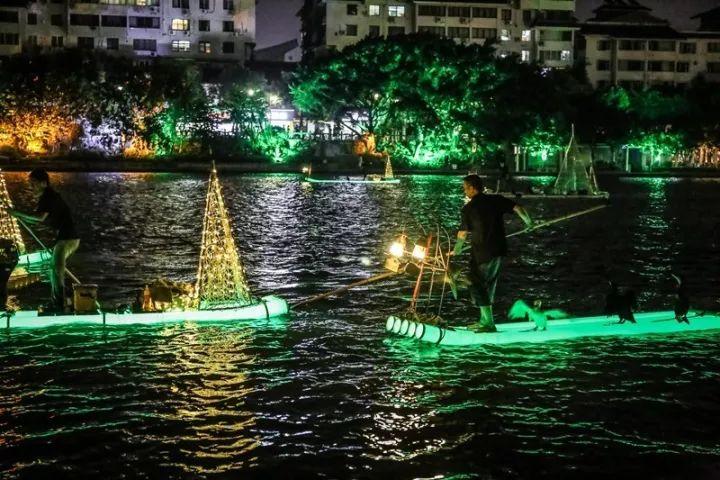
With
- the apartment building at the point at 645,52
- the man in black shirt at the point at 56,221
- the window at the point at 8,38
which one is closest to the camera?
the man in black shirt at the point at 56,221

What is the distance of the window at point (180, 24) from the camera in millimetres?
95312

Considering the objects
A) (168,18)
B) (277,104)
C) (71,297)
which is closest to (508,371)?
(71,297)

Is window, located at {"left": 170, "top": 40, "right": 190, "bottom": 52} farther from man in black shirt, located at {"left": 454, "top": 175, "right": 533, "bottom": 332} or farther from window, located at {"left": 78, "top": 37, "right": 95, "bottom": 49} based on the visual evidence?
man in black shirt, located at {"left": 454, "top": 175, "right": 533, "bottom": 332}

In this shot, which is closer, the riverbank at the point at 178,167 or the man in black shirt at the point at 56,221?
the man in black shirt at the point at 56,221

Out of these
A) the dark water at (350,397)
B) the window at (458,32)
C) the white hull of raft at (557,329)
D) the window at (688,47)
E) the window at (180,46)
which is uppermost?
the window at (458,32)

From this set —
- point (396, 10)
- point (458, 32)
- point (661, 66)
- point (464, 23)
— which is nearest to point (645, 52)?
point (661, 66)

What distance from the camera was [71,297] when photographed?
14039 mm

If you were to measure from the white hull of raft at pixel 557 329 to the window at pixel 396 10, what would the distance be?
296 ft

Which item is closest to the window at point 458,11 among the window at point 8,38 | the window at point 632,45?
the window at point 632,45

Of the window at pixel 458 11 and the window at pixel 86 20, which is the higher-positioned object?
the window at pixel 458 11

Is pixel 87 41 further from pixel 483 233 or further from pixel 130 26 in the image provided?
pixel 483 233

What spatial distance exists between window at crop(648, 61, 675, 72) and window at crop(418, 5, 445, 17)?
2548 cm

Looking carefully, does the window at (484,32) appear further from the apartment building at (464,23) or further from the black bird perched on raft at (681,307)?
the black bird perched on raft at (681,307)

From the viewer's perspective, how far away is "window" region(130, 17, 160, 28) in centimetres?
9431
